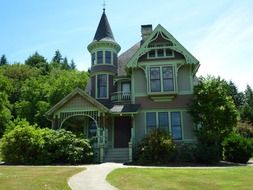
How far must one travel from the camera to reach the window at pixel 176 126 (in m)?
26.8

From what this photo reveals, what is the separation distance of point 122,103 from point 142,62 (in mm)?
3881

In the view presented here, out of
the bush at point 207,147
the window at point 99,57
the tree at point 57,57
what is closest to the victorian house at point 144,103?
the bush at point 207,147

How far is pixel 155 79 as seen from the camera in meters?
27.5

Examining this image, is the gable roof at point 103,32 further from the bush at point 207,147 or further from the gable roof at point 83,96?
the bush at point 207,147

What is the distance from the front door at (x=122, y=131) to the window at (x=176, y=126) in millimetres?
3952

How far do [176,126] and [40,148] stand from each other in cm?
1076

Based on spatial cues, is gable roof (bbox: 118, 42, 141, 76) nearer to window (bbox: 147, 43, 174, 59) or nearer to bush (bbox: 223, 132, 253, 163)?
window (bbox: 147, 43, 174, 59)

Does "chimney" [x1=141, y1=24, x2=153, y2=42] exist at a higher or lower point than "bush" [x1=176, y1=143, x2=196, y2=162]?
higher

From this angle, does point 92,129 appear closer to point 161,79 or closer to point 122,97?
point 122,97

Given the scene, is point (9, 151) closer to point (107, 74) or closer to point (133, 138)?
point (133, 138)

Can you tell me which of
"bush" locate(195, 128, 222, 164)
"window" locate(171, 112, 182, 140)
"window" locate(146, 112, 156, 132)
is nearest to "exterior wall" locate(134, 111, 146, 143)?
"window" locate(146, 112, 156, 132)

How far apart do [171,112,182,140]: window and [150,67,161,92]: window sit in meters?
2.43

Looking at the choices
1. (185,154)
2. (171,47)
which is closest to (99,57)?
(171,47)

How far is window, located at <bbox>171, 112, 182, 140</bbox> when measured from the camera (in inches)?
1057
